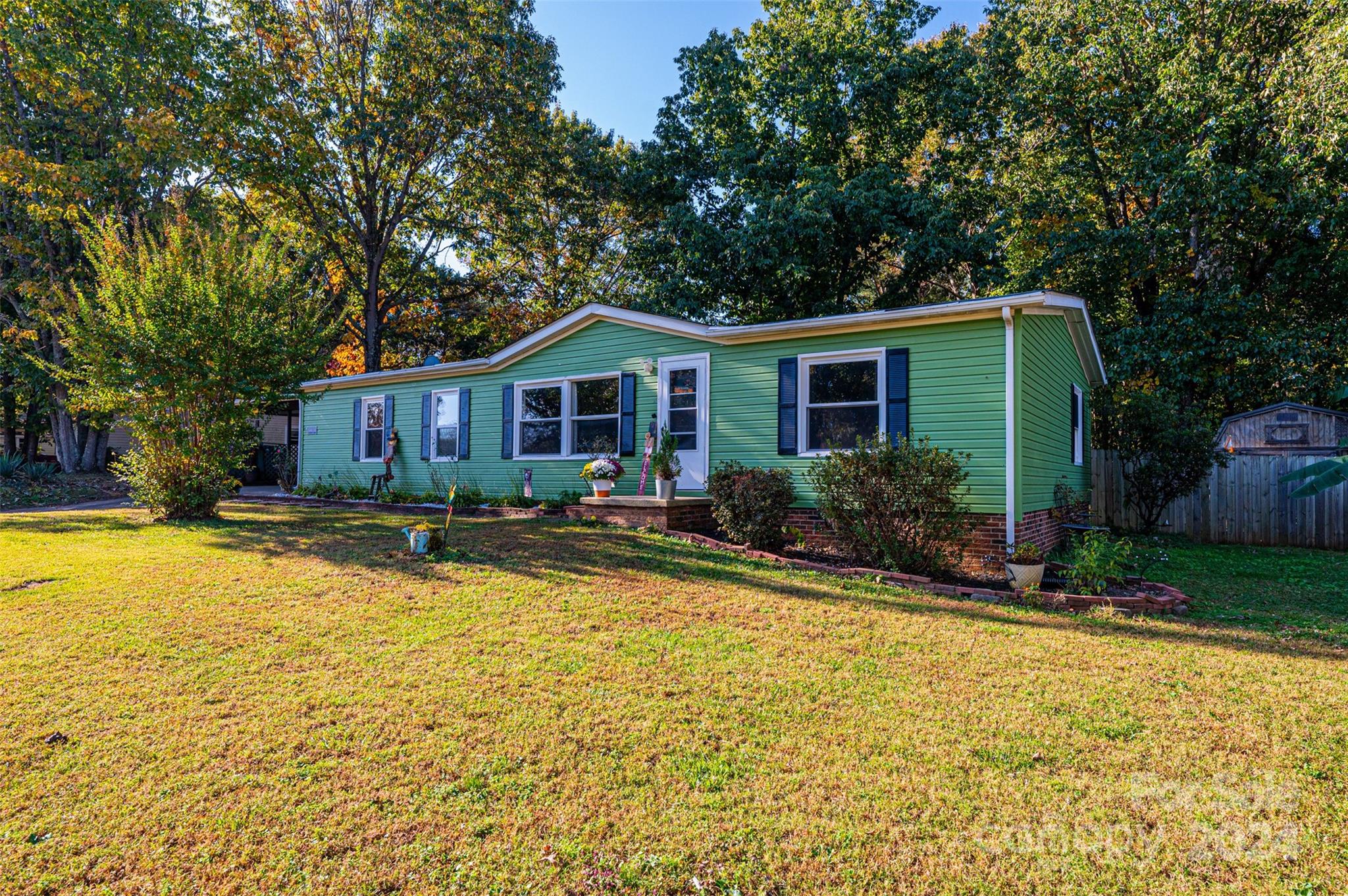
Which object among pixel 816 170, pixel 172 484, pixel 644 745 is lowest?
pixel 644 745

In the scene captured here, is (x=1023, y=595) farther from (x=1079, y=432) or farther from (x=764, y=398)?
(x=1079, y=432)

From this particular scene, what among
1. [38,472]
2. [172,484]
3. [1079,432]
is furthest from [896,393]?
[38,472]

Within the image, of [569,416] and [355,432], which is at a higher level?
[569,416]

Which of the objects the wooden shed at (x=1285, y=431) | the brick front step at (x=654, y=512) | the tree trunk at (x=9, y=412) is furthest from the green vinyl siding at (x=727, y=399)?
the tree trunk at (x=9, y=412)

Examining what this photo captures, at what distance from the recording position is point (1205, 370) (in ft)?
48.5

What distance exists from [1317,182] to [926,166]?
319 inches

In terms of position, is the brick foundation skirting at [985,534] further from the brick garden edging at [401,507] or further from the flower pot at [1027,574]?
the brick garden edging at [401,507]

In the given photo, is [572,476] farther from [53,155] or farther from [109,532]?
[53,155]

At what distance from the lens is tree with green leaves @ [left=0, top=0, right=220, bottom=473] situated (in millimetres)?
14852

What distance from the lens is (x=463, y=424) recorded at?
13.1 metres

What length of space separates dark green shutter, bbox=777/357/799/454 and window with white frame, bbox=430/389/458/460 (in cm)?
696

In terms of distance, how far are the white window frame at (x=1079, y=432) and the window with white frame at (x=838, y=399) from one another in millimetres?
4176

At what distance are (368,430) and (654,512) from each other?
8623mm

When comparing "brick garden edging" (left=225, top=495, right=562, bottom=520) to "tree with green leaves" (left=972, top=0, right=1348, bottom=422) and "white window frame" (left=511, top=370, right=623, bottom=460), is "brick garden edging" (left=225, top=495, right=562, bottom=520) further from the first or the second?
"tree with green leaves" (left=972, top=0, right=1348, bottom=422)
